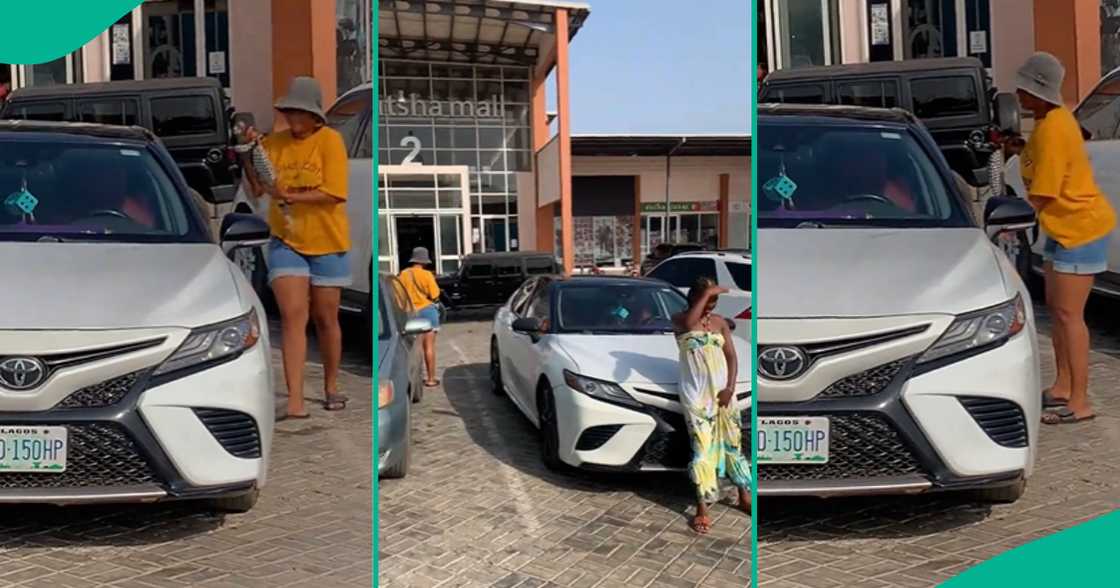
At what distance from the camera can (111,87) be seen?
2326 mm

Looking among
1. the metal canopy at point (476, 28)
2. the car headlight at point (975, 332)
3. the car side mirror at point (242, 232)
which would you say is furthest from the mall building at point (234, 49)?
the car headlight at point (975, 332)

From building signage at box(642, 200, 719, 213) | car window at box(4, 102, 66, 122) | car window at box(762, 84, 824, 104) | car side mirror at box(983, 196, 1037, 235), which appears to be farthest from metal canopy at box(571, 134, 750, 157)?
car window at box(4, 102, 66, 122)

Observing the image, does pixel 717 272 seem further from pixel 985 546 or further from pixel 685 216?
pixel 985 546

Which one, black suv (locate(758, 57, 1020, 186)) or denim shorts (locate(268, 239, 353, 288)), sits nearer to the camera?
denim shorts (locate(268, 239, 353, 288))

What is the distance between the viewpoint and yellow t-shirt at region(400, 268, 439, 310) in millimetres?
1949

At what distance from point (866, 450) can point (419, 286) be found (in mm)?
A: 1129

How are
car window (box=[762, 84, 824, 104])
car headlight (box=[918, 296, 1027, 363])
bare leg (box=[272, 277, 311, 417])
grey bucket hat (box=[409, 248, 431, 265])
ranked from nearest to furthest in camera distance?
grey bucket hat (box=[409, 248, 431, 265]) → car headlight (box=[918, 296, 1027, 363]) → bare leg (box=[272, 277, 311, 417]) → car window (box=[762, 84, 824, 104])

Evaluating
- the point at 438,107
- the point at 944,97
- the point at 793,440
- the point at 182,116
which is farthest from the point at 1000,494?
the point at 182,116

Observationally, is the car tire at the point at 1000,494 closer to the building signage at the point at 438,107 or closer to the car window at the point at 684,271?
the car window at the point at 684,271

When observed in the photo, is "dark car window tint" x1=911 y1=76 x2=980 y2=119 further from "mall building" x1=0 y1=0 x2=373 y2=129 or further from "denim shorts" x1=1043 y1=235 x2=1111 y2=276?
"mall building" x1=0 y1=0 x2=373 y2=129

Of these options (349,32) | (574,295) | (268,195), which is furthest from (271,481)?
(349,32)

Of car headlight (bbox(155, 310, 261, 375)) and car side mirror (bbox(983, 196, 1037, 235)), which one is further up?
car side mirror (bbox(983, 196, 1037, 235))

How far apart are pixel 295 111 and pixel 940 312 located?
5.28ft

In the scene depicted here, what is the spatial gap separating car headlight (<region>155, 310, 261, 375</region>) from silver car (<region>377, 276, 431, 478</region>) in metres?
0.32
